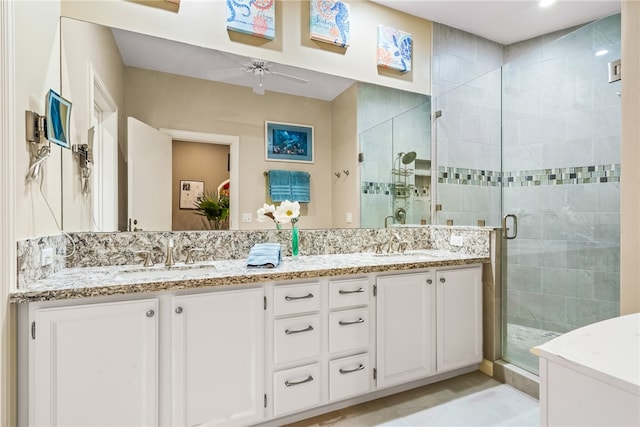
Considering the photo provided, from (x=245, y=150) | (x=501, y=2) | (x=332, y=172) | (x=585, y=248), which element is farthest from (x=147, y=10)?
(x=585, y=248)

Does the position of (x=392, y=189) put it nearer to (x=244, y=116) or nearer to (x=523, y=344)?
(x=244, y=116)

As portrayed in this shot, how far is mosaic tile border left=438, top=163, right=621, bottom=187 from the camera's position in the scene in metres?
2.31

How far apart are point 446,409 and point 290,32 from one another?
267 centimetres

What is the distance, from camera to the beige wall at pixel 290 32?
1.80 metres

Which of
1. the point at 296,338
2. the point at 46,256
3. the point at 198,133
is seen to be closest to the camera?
the point at 46,256

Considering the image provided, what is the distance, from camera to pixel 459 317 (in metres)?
2.13

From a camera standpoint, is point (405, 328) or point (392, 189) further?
point (392, 189)

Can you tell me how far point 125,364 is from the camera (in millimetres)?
1313

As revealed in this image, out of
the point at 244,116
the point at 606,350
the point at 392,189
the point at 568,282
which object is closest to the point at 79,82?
the point at 244,116

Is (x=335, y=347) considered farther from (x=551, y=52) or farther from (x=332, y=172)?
(x=551, y=52)

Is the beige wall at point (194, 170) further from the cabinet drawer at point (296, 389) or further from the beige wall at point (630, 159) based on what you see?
the beige wall at point (630, 159)

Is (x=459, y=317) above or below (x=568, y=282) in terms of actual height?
below

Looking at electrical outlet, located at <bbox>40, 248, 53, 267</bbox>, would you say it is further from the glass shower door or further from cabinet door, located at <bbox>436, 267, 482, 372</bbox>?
the glass shower door

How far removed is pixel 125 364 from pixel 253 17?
2114mm
